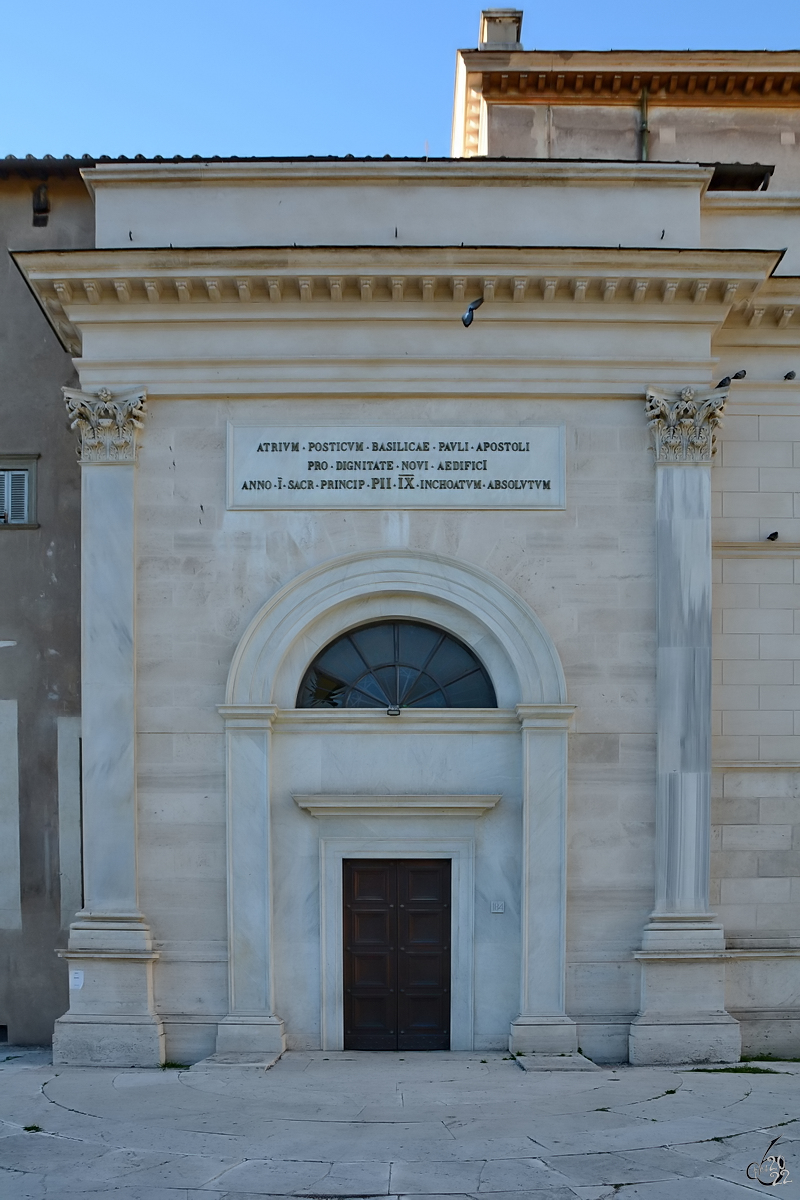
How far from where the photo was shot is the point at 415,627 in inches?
556

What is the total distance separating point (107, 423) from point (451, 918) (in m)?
7.53

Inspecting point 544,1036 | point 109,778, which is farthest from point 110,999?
point 544,1036

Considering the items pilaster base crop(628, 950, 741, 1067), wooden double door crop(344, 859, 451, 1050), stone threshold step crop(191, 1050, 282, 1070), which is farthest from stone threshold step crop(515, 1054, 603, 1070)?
stone threshold step crop(191, 1050, 282, 1070)

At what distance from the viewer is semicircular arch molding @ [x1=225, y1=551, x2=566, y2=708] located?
44.7 feet

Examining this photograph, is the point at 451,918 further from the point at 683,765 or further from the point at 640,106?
the point at 640,106

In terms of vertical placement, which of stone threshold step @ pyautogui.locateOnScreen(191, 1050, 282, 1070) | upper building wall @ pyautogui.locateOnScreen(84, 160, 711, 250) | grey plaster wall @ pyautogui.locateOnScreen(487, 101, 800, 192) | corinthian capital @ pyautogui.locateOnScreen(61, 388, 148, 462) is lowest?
stone threshold step @ pyautogui.locateOnScreen(191, 1050, 282, 1070)

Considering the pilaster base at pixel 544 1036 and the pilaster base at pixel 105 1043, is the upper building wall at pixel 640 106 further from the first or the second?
the pilaster base at pixel 105 1043

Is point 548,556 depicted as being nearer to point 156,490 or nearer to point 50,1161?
point 156,490

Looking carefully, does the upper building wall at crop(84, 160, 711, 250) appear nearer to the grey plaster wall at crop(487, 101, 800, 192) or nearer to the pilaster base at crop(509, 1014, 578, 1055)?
the grey plaster wall at crop(487, 101, 800, 192)

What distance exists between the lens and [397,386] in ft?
45.7

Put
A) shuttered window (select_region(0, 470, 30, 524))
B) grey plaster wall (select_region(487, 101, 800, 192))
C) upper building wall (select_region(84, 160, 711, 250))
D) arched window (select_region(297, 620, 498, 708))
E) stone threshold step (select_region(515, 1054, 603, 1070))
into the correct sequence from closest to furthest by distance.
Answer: stone threshold step (select_region(515, 1054, 603, 1070)) → arched window (select_region(297, 620, 498, 708)) → upper building wall (select_region(84, 160, 711, 250)) → shuttered window (select_region(0, 470, 30, 524)) → grey plaster wall (select_region(487, 101, 800, 192))

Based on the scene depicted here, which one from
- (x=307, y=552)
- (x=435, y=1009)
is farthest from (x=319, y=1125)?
(x=307, y=552)

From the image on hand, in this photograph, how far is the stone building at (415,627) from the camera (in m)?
13.4

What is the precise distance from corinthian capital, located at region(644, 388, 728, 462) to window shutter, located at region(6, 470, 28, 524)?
888 centimetres
